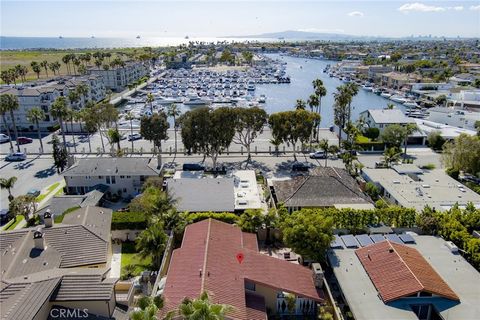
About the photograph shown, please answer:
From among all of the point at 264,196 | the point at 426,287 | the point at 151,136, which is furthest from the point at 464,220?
the point at 151,136

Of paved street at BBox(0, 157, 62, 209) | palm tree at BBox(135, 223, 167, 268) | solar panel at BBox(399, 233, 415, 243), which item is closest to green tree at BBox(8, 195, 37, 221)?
paved street at BBox(0, 157, 62, 209)

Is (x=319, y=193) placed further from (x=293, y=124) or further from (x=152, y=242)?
(x=152, y=242)

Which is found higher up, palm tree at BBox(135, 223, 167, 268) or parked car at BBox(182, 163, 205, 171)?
palm tree at BBox(135, 223, 167, 268)

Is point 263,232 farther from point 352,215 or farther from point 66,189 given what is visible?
point 66,189

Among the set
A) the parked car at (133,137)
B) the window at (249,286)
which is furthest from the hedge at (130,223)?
the parked car at (133,137)

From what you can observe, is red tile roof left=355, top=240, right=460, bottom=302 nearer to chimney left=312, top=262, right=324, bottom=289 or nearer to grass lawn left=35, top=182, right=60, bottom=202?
chimney left=312, top=262, right=324, bottom=289
